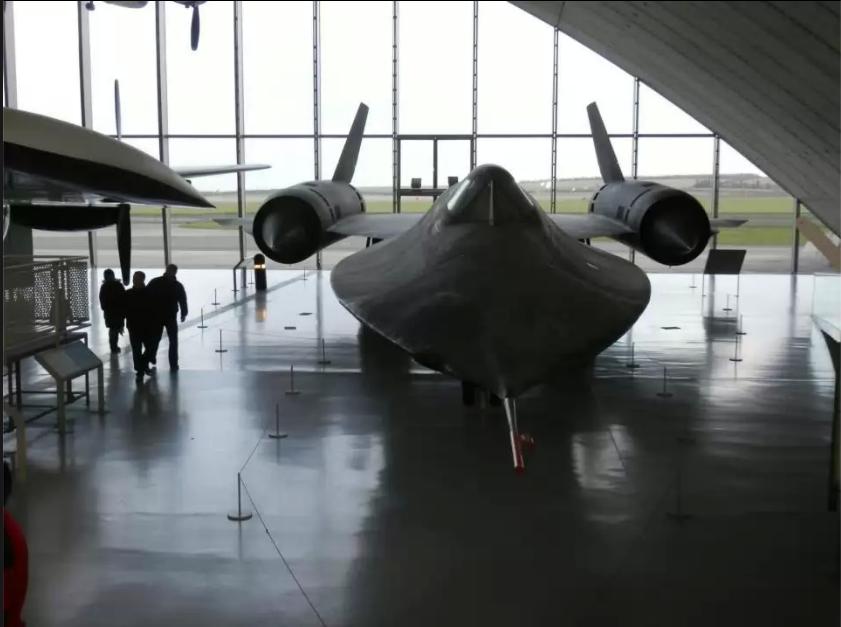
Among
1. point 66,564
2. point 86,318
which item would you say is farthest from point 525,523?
point 86,318

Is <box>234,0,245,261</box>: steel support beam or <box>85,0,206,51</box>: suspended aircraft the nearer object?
<box>85,0,206,51</box>: suspended aircraft

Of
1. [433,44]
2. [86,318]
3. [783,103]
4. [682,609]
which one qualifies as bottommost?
[682,609]

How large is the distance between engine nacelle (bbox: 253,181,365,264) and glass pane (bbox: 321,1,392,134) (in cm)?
882

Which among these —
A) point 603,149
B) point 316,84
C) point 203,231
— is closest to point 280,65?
point 316,84

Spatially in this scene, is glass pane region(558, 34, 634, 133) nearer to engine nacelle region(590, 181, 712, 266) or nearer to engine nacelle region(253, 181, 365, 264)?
engine nacelle region(590, 181, 712, 266)

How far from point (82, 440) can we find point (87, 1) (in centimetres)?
1474

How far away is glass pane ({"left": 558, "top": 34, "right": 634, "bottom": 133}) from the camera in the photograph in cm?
1902

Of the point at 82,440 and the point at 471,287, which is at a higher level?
the point at 471,287

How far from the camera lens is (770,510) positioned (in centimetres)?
493

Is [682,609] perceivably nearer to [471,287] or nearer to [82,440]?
[471,287]

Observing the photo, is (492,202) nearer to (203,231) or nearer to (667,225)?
(667,225)

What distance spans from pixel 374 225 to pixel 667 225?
3831 mm

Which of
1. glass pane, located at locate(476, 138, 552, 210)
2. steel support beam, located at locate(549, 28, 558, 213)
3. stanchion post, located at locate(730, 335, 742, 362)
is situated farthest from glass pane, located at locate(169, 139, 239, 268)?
steel support beam, located at locate(549, 28, 558, 213)

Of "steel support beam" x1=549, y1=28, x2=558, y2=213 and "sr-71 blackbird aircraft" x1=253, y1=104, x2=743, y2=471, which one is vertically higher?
"steel support beam" x1=549, y1=28, x2=558, y2=213
